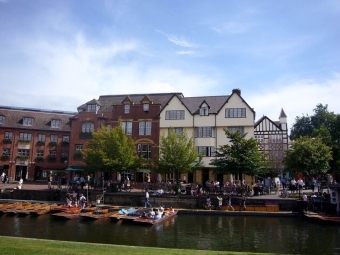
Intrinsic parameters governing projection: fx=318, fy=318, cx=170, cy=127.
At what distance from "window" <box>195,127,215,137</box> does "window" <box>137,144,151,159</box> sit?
7919 mm

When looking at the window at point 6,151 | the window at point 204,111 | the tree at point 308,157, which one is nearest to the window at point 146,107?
the window at point 204,111

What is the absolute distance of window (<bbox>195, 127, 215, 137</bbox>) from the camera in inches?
1935

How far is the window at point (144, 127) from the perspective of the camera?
51.1 m

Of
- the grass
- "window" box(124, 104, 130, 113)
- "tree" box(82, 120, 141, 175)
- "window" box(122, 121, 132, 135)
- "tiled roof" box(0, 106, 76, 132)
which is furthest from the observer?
"tiled roof" box(0, 106, 76, 132)

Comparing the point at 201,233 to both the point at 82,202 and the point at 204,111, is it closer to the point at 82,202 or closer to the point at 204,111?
the point at 82,202

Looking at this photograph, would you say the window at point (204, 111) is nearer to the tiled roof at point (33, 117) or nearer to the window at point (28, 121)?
the tiled roof at point (33, 117)

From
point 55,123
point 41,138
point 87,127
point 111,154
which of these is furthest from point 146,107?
point 41,138

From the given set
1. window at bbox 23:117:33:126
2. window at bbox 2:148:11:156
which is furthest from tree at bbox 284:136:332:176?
window at bbox 2:148:11:156

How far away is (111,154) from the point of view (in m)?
41.1

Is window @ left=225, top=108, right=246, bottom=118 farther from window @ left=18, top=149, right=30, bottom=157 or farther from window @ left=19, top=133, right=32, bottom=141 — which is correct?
window @ left=18, top=149, right=30, bottom=157

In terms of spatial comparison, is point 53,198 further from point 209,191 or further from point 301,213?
point 301,213

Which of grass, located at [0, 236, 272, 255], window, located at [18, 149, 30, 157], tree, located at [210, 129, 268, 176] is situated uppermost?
window, located at [18, 149, 30, 157]

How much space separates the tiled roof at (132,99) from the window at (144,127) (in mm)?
4168

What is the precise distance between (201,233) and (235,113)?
27.7m
